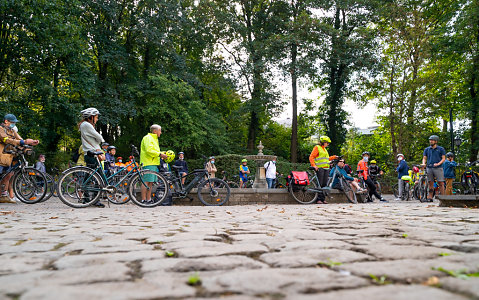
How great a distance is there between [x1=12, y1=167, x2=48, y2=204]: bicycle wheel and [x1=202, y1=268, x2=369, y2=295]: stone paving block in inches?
320

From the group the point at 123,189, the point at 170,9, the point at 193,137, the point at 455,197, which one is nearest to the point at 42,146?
the point at 193,137

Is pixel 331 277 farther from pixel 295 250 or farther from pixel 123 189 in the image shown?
pixel 123 189

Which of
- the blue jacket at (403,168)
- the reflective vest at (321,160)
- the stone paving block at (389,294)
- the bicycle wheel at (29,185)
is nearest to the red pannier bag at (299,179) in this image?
the reflective vest at (321,160)

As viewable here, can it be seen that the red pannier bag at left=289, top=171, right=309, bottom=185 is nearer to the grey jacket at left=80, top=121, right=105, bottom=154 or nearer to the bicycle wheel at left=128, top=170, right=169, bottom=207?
the bicycle wheel at left=128, top=170, right=169, bottom=207

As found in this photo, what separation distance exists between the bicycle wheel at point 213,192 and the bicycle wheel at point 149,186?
132cm

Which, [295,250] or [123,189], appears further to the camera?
[123,189]

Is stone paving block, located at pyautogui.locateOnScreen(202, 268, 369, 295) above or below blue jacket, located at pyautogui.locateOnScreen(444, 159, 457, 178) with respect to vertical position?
below

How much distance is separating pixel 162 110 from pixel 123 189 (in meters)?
14.8

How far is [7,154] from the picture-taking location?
28.4 feet

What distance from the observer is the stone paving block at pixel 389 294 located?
4.81ft

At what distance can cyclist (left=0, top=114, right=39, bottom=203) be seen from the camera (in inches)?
339

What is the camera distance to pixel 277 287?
65.2 inches

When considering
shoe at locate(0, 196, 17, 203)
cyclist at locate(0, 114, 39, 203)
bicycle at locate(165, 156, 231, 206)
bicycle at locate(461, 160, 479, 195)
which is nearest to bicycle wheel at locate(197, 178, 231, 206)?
bicycle at locate(165, 156, 231, 206)

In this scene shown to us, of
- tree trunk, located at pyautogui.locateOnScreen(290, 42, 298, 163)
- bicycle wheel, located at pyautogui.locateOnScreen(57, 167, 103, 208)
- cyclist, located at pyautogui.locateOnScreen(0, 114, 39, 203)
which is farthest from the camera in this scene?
tree trunk, located at pyautogui.locateOnScreen(290, 42, 298, 163)
